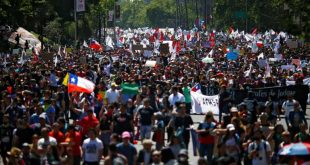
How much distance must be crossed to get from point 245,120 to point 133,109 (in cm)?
386

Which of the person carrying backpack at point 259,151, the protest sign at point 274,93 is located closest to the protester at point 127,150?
the person carrying backpack at point 259,151

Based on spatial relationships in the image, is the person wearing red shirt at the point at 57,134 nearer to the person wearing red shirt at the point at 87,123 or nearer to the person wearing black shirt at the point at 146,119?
the person wearing red shirt at the point at 87,123

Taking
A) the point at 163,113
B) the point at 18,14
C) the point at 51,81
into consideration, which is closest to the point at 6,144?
the point at 163,113

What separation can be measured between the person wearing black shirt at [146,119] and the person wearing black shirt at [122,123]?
128 cm

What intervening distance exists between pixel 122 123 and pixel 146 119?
1.48m

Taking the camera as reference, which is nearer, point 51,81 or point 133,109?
point 133,109

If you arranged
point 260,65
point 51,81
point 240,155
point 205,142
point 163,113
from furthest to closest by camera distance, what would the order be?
point 260,65 → point 51,81 → point 163,113 → point 205,142 → point 240,155

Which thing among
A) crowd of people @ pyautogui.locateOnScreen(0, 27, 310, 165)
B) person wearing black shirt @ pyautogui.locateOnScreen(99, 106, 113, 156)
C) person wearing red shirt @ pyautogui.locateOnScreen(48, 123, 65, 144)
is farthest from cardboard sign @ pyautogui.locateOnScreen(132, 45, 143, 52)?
person wearing red shirt @ pyautogui.locateOnScreen(48, 123, 65, 144)

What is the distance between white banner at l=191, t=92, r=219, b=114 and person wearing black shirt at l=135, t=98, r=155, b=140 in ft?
38.6

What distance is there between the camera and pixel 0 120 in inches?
949

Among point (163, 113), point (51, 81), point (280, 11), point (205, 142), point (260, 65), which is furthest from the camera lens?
point (280, 11)

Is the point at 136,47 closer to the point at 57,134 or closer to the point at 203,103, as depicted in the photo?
the point at 203,103

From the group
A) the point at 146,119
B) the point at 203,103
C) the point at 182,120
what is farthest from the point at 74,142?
the point at 203,103

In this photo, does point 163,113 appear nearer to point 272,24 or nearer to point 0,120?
point 0,120
